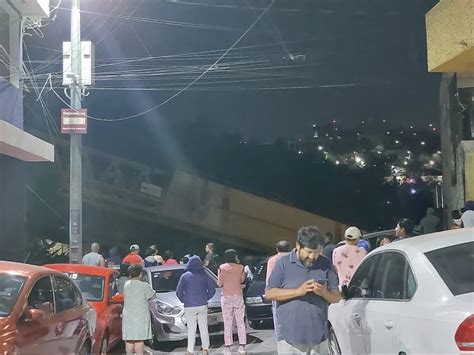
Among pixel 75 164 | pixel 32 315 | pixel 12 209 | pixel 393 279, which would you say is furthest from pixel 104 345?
pixel 12 209

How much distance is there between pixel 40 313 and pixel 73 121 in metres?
10.6

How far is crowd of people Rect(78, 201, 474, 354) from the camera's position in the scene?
499cm

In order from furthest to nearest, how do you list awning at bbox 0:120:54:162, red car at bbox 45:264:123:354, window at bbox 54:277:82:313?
awning at bbox 0:120:54:162 → red car at bbox 45:264:123:354 → window at bbox 54:277:82:313

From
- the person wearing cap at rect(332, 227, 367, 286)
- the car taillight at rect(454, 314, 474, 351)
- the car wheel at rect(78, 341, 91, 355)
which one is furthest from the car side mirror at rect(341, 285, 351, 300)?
the car wheel at rect(78, 341, 91, 355)

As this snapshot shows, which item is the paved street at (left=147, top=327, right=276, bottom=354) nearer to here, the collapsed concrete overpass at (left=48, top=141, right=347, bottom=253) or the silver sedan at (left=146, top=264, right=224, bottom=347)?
the silver sedan at (left=146, top=264, right=224, bottom=347)

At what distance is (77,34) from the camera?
16328 mm

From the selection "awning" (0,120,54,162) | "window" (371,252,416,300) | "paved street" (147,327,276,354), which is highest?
"awning" (0,120,54,162)

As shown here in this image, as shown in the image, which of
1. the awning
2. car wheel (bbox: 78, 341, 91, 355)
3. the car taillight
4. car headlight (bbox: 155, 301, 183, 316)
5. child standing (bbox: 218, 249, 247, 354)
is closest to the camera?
the car taillight

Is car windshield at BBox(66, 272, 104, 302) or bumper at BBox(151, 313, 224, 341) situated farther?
bumper at BBox(151, 313, 224, 341)

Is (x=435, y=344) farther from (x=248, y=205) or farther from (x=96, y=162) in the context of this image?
(x=96, y=162)

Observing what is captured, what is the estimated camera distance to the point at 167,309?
36.0 feet

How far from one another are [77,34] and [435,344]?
14034mm

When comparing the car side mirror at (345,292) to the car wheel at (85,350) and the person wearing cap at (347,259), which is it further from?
the car wheel at (85,350)

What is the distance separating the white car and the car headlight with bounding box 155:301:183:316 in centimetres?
514
